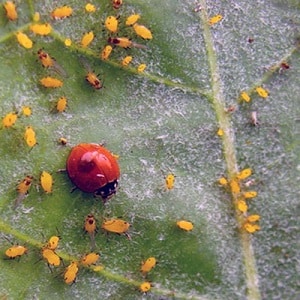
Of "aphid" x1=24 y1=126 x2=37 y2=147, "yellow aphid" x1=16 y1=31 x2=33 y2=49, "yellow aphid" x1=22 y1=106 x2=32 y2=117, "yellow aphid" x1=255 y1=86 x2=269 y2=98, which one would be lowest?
"aphid" x1=24 y1=126 x2=37 y2=147

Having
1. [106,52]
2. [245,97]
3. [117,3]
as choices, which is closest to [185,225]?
[245,97]

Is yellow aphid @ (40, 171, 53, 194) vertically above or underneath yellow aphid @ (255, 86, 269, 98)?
underneath

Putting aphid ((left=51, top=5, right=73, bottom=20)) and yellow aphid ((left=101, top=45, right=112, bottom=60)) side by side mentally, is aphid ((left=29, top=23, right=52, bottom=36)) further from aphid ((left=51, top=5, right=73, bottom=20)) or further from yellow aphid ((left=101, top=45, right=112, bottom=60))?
yellow aphid ((left=101, top=45, right=112, bottom=60))

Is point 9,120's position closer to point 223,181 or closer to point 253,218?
point 223,181

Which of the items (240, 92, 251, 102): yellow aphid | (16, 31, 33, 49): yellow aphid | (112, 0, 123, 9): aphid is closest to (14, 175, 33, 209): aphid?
(16, 31, 33, 49): yellow aphid

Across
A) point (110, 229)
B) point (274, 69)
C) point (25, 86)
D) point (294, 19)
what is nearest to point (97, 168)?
point (110, 229)

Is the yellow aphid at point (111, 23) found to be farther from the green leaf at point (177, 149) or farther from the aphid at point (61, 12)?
the aphid at point (61, 12)

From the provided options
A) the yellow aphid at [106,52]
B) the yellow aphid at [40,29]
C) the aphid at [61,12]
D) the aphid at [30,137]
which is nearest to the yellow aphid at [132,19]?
the yellow aphid at [106,52]
